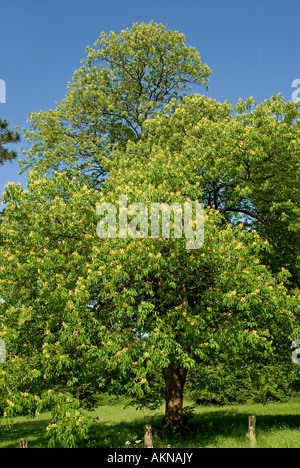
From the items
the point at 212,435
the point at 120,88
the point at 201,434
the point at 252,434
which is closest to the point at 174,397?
the point at 201,434

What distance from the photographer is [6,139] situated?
24875mm

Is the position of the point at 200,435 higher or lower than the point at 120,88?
lower

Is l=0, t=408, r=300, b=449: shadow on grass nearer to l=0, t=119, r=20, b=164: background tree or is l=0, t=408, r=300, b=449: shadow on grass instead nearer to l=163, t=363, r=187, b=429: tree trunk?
l=163, t=363, r=187, b=429: tree trunk

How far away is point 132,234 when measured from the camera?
35.3 ft

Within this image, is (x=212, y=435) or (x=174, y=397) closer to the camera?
(x=212, y=435)

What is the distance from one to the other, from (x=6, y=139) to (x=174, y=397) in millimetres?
19399

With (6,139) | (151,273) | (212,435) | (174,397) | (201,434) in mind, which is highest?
(6,139)

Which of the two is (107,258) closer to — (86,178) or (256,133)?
(256,133)

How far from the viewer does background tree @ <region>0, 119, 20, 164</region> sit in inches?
976

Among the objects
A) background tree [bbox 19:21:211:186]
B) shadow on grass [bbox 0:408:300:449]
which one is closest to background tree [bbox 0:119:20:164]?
background tree [bbox 19:21:211:186]

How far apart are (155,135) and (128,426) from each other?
49.9ft

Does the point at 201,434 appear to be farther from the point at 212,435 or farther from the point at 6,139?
the point at 6,139

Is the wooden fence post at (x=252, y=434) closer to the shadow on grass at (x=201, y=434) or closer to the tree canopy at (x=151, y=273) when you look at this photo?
the shadow on grass at (x=201, y=434)

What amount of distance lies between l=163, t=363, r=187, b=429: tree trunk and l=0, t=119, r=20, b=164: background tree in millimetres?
17832
